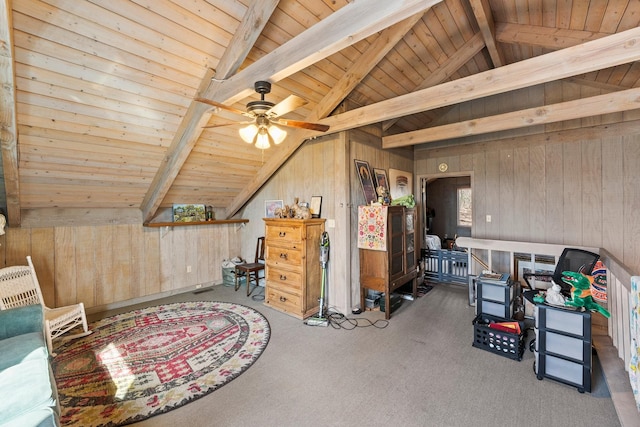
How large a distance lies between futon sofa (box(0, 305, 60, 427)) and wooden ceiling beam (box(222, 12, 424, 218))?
10.1ft

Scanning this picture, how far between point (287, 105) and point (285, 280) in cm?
240

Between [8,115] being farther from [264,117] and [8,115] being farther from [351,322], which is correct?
[351,322]

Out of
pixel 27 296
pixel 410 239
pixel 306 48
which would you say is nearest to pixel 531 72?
pixel 306 48

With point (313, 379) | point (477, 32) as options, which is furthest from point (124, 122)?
point (477, 32)

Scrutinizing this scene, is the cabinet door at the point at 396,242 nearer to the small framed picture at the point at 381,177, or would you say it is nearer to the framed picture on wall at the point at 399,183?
the small framed picture at the point at 381,177

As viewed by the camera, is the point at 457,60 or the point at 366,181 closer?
the point at 457,60

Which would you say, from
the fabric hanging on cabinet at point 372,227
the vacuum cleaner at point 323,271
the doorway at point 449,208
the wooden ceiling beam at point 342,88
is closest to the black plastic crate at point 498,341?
the fabric hanging on cabinet at point 372,227

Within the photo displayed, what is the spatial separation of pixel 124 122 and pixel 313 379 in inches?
123

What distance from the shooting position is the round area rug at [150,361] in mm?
2012

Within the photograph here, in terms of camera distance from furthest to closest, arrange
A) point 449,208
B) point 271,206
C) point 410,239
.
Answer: point 449,208 → point 271,206 → point 410,239

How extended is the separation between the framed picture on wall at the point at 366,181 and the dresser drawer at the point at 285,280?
148 centimetres

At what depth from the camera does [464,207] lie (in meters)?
7.58

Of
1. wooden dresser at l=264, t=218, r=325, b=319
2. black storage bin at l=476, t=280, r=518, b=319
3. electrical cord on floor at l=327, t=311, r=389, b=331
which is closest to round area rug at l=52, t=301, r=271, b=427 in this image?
wooden dresser at l=264, t=218, r=325, b=319

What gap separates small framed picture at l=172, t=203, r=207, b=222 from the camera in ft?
15.0
